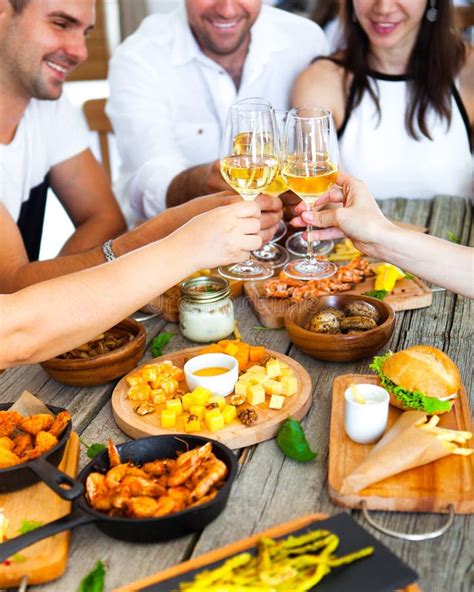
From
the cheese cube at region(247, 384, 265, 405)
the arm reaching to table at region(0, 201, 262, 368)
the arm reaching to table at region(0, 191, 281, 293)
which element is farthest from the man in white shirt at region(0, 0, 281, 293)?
the cheese cube at region(247, 384, 265, 405)

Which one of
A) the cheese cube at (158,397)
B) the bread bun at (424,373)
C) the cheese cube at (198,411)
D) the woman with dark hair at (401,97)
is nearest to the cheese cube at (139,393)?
→ the cheese cube at (158,397)

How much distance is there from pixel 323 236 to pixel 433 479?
82cm

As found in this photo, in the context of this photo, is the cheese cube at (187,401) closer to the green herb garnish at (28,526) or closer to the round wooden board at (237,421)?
the round wooden board at (237,421)

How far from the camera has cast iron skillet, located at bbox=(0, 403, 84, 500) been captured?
1138 mm

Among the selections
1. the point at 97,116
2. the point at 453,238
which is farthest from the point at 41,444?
the point at 97,116

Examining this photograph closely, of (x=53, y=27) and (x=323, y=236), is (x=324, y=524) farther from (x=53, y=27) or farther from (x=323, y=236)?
(x=53, y=27)

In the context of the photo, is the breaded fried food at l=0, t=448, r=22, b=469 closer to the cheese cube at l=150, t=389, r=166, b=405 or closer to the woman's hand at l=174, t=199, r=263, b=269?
the cheese cube at l=150, t=389, r=166, b=405

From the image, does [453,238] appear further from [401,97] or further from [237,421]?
[237,421]

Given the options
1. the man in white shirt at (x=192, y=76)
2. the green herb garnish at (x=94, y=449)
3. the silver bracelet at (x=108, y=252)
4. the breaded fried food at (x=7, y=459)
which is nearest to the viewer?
the breaded fried food at (x=7, y=459)

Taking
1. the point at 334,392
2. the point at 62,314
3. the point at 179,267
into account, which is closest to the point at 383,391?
the point at 334,392

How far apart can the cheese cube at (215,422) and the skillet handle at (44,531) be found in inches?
13.2

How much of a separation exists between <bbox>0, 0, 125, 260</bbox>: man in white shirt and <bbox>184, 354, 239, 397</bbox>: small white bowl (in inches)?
50.7

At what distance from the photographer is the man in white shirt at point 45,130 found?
2.42 metres

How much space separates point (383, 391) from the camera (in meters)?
1.36
